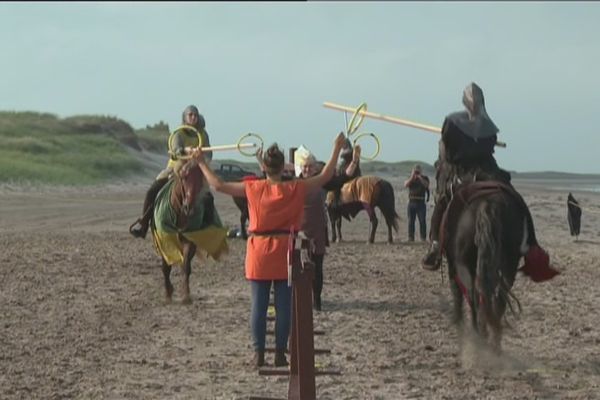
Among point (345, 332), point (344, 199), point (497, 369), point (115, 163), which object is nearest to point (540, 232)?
point (344, 199)

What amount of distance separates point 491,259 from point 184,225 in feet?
17.4

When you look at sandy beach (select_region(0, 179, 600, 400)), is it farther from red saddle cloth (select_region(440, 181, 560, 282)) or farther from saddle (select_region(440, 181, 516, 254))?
saddle (select_region(440, 181, 516, 254))

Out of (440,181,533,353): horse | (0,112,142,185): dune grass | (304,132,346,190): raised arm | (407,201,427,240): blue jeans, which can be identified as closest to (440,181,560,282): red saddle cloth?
(440,181,533,353): horse

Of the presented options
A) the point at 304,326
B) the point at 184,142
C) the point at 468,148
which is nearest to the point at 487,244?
the point at 468,148

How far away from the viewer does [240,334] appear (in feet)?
38.4

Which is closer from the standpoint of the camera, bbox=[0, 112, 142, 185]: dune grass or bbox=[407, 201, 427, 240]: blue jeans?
bbox=[407, 201, 427, 240]: blue jeans

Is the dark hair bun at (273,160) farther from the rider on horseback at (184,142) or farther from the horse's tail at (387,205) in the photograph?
the horse's tail at (387,205)

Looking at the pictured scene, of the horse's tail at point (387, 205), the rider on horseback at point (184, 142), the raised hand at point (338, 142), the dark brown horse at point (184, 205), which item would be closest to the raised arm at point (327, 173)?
the raised hand at point (338, 142)

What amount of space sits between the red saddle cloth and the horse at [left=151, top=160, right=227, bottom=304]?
167 inches

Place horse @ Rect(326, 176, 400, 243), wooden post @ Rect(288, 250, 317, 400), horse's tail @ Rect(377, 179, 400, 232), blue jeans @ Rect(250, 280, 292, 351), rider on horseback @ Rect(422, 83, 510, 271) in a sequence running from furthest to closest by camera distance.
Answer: horse @ Rect(326, 176, 400, 243)
horse's tail @ Rect(377, 179, 400, 232)
rider on horseback @ Rect(422, 83, 510, 271)
blue jeans @ Rect(250, 280, 292, 351)
wooden post @ Rect(288, 250, 317, 400)

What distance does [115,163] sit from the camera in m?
63.0

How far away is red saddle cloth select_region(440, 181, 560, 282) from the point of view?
995cm

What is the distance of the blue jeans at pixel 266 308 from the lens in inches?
375

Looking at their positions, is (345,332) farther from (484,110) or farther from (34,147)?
(34,147)
